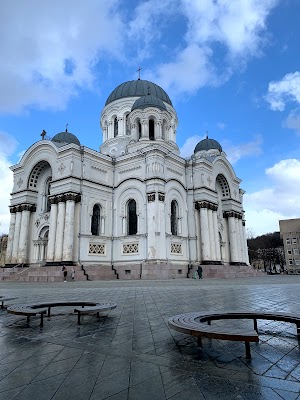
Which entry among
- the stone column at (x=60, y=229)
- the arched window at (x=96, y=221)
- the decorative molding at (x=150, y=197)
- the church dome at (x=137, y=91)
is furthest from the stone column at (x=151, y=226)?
the church dome at (x=137, y=91)

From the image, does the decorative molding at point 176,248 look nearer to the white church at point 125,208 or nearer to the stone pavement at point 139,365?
the white church at point 125,208

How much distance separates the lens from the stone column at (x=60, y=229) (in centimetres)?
2920

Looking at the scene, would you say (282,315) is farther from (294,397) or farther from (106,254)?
(106,254)

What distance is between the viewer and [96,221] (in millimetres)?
32844

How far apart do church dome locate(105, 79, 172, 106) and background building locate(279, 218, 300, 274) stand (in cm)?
4759

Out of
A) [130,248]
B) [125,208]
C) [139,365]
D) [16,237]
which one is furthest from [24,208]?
[139,365]

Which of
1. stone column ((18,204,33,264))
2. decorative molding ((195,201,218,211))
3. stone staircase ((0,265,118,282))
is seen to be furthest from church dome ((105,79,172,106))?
stone staircase ((0,265,118,282))

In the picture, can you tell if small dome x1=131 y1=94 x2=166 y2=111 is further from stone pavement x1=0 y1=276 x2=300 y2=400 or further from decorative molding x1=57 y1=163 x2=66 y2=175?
A: stone pavement x1=0 y1=276 x2=300 y2=400

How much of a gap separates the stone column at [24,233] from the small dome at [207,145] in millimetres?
24070

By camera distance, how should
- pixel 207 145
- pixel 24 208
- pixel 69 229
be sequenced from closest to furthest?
1. pixel 69 229
2. pixel 24 208
3. pixel 207 145

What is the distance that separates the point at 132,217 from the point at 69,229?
6776mm

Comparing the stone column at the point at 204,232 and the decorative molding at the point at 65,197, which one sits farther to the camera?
the stone column at the point at 204,232

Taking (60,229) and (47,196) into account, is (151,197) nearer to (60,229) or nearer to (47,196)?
(60,229)

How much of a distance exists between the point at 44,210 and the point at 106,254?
361 inches
